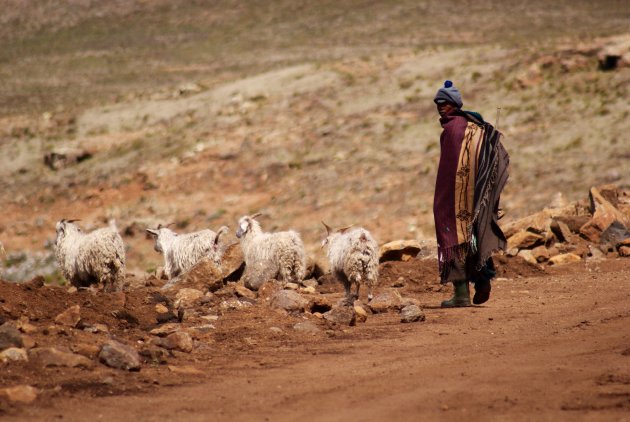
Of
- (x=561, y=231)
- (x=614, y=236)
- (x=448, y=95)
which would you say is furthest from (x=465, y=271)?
(x=561, y=231)

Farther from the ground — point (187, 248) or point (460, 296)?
point (187, 248)

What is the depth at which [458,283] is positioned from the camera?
10641 mm

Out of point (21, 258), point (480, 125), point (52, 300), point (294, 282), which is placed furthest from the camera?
point (21, 258)

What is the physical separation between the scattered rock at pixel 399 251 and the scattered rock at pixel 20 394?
9063mm

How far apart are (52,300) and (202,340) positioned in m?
1.70

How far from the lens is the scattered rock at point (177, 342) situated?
26.4ft

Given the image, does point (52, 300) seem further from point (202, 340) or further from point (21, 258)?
point (21, 258)

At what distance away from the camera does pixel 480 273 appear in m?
10.5

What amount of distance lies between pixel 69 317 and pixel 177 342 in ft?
3.35

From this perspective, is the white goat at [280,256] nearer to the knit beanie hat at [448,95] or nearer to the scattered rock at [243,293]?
the scattered rock at [243,293]

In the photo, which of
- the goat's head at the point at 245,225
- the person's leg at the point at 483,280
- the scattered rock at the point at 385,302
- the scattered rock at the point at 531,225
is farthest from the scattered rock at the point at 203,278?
the scattered rock at the point at 531,225

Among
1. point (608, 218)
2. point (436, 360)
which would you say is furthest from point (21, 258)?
point (436, 360)

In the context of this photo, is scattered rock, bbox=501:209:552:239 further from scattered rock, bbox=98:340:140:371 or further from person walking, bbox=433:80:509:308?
scattered rock, bbox=98:340:140:371

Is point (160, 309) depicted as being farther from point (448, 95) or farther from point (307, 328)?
point (448, 95)
